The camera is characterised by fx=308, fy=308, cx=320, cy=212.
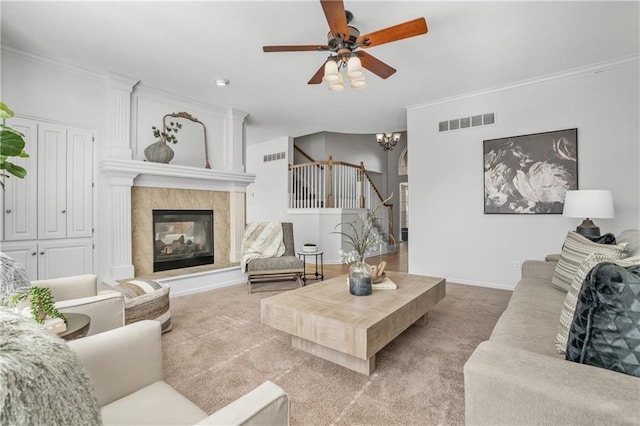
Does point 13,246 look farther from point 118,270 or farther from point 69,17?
point 69,17

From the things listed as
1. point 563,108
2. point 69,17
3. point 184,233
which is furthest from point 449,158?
point 69,17

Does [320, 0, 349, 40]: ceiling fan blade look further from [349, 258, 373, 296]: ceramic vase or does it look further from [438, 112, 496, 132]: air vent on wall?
[438, 112, 496, 132]: air vent on wall

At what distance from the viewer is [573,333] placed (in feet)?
3.43

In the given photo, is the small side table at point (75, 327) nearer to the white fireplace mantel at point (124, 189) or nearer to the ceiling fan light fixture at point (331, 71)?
the ceiling fan light fixture at point (331, 71)

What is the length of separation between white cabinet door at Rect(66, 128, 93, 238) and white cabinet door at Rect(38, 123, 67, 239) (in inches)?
1.8

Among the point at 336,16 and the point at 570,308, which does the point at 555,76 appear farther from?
the point at 570,308

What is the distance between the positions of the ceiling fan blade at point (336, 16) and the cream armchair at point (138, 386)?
6.86 ft

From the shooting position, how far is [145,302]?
8.36 feet

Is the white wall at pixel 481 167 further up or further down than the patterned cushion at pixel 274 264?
further up

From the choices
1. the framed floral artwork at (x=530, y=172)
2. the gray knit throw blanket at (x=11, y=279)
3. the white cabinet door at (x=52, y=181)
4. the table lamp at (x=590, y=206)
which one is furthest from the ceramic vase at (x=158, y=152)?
the table lamp at (x=590, y=206)

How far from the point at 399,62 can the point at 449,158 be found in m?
1.76

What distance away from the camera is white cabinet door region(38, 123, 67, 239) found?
3.30m

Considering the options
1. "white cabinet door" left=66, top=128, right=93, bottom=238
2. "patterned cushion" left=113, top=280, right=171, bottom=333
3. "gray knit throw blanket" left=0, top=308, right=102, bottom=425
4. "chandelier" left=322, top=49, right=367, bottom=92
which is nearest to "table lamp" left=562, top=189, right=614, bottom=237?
"chandelier" left=322, top=49, right=367, bottom=92

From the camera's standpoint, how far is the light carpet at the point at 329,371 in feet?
5.35
